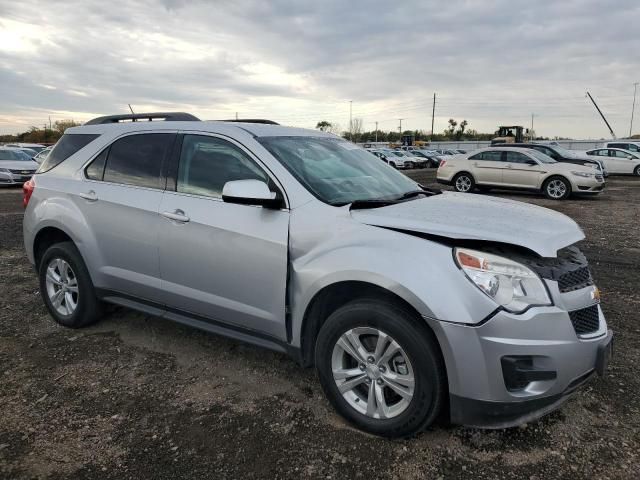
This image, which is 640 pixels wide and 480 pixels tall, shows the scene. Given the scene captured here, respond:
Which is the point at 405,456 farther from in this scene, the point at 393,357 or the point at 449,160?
the point at 449,160

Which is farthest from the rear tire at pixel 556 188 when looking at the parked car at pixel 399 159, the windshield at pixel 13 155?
the parked car at pixel 399 159

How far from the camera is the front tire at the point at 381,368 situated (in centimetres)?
A: 249

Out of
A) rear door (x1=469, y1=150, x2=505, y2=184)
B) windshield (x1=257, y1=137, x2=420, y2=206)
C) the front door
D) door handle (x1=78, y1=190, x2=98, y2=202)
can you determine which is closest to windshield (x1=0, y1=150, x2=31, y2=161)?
rear door (x1=469, y1=150, x2=505, y2=184)

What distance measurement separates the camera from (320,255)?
2826 mm

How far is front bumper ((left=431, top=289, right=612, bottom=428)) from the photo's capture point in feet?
7.66

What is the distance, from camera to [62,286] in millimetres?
4328

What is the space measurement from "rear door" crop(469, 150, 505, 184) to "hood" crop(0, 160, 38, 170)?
1602cm

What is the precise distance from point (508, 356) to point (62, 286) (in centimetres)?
371

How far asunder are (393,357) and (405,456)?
1.67ft

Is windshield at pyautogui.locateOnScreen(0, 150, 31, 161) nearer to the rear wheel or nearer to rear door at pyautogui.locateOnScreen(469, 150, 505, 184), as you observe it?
the rear wheel

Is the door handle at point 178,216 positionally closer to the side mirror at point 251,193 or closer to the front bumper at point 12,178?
→ the side mirror at point 251,193

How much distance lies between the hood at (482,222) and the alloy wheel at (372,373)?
0.62 m

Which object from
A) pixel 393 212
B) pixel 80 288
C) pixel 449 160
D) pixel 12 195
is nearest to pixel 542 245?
pixel 393 212

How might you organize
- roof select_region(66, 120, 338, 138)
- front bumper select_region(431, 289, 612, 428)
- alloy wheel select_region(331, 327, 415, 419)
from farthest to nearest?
roof select_region(66, 120, 338, 138), alloy wheel select_region(331, 327, 415, 419), front bumper select_region(431, 289, 612, 428)
